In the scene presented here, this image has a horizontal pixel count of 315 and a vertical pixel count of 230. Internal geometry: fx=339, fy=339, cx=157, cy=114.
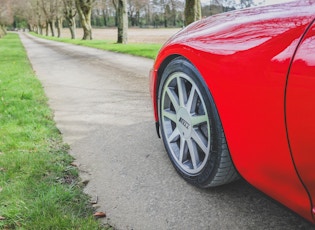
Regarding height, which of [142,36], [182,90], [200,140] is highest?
[142,36]

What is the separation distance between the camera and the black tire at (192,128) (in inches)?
75.0

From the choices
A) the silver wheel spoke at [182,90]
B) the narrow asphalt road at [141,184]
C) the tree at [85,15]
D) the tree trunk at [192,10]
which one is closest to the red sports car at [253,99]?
the silver wheel spoke at [182,90]

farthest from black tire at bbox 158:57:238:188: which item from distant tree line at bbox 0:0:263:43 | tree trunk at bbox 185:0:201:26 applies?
tree trunk at bbox 185:0:201:26

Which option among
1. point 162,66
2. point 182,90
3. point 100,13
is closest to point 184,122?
point 182,90

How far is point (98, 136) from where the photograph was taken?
11.4ft

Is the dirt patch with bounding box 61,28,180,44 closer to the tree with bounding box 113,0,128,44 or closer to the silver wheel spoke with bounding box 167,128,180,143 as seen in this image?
the tree with bounding box 113,0,128,44

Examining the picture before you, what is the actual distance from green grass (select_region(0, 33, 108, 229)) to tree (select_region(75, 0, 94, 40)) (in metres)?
26.2

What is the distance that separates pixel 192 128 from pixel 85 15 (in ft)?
97.6

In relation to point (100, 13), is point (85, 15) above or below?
below

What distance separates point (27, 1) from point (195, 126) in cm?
8140

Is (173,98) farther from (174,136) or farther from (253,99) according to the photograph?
(253,99)

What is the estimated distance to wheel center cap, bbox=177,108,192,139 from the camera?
2191 mm

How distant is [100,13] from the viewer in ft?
325

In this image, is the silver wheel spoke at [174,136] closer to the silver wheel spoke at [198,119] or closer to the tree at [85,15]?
the silver wheel spoke at [198,119]
